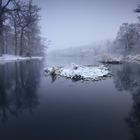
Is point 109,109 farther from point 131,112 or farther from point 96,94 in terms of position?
point 96,94

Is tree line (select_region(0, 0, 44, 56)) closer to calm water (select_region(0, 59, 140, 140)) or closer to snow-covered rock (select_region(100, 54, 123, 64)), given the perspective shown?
snow-covered rock (select_region(100, 54, 123, 64))

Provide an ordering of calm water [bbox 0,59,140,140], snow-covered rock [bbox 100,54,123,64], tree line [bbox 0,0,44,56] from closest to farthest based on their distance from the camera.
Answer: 1. calm water [bbox 0,59,140,140]
2. tree line [bbox 0,0,44,56]
3. snow-covered rock [bbox 100,54,123,64]

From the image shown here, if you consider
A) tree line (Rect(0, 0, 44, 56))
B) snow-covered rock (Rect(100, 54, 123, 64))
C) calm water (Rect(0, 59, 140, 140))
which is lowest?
calm water (Rect(0, 59, 140, 140))

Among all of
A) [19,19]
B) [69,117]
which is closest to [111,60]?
[19,19]

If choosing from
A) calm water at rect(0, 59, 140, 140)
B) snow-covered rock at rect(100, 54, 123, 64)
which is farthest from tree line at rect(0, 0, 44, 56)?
calm water at rect(0, 59, 140, 140)

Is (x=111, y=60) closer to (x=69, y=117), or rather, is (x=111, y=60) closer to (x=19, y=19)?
(x=19, y=19)

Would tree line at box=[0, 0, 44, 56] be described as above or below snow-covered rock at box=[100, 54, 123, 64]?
above

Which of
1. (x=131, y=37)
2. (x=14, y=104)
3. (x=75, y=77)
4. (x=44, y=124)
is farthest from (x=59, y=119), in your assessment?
(x=131, y=37)

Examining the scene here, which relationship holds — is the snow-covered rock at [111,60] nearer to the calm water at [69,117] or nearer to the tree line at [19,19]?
the tree line at [19,19]

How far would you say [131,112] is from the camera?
6875 millimetres

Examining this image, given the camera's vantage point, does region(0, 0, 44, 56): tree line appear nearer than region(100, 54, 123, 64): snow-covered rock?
Yes

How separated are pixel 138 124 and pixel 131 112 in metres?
1.16

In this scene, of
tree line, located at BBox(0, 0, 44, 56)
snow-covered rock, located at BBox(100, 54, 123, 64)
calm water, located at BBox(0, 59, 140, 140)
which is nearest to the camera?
calm water, located at BBox(0, 59, 140, 140)

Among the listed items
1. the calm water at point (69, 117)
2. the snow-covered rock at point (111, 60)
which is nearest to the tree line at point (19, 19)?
the snow-covered rock at point (111, 60)
